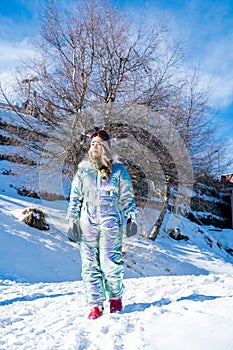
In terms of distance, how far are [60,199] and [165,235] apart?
170 inches

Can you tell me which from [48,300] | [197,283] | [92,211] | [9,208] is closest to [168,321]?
[92,211]

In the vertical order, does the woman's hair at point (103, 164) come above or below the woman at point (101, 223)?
above

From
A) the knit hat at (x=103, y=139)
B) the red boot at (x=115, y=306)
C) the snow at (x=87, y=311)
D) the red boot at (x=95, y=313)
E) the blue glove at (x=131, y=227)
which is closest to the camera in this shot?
the snow at (x=87, y=311)

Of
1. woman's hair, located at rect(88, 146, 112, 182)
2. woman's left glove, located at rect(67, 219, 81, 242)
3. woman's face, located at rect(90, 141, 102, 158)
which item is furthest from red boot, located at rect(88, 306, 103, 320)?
woman's face, located at rect(90, 141, 102, 158)

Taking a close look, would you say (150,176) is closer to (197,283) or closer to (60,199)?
(60,199)

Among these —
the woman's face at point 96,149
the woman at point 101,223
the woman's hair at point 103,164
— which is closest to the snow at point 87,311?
the woman at point 101,223

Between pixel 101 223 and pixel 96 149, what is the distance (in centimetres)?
69

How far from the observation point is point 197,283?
13.2ft

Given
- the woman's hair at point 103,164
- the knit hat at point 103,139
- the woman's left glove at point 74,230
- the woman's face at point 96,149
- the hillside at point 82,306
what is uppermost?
the knit hat at point 103,139

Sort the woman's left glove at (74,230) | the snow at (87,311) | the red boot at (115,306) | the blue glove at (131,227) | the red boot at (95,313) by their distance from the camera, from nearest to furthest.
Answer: the snow at (87,311) → the red boot at (95,313) → the red boot at (115,306) → the woman's left glove at (74,230) → the blue glove at (131,227)

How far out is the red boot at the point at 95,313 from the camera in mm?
2456

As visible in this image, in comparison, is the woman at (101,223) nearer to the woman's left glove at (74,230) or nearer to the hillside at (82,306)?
the woman's left glove at (74,230)

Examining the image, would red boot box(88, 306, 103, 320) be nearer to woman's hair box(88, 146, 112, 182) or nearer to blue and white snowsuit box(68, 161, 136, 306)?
blue and white snowsuit box(68, 161, 136, 306)

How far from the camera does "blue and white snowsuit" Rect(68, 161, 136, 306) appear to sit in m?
2.69
